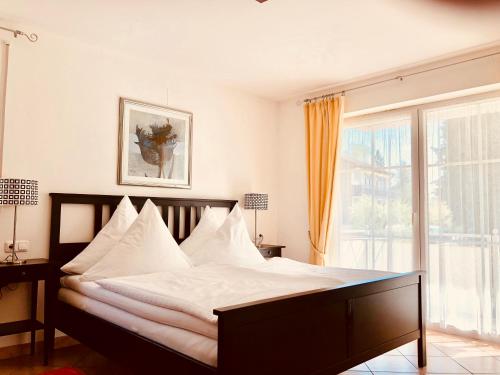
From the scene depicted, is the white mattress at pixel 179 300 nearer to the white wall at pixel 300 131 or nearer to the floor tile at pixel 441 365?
the floor tile at pixel 441 365

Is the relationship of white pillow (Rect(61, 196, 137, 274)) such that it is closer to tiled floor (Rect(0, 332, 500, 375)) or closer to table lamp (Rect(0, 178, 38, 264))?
table lamp (Rect(0, 178, 38, 264))

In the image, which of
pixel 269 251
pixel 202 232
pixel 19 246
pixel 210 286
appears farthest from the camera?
pixel 269 251

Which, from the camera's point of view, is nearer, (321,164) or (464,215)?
(464,215)

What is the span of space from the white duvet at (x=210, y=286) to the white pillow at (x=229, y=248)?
39cm

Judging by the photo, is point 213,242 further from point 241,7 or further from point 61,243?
point 241,7

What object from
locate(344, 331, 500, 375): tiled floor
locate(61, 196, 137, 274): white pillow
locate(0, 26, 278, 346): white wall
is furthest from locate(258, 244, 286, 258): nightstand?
locate(344, 331, 500, 375): tiled floor

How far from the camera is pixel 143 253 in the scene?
2994 millimetres

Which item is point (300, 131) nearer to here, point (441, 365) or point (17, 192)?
point (441, 365)

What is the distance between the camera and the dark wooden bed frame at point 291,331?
1.71 meters

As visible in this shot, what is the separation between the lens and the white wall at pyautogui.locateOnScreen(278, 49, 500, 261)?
381 cm

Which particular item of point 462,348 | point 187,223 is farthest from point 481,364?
point 187,223

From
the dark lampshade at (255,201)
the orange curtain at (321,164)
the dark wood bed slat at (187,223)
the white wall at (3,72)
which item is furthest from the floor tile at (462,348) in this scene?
the white wall at (3,72)

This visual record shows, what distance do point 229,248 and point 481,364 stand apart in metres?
2.11

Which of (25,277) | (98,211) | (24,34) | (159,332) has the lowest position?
(159,332)
